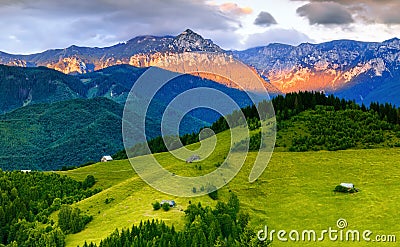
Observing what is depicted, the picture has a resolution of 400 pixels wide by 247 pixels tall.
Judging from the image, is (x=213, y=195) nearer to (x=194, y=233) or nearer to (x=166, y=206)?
(x=166, y=206)

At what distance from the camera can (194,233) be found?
92000 millimetres

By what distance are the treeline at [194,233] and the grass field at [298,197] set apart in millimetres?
4732

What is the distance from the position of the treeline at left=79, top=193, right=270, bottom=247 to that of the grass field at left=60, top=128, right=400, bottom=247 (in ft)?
15.5

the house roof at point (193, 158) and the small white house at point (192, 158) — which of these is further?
the house roof at point (193, 158)

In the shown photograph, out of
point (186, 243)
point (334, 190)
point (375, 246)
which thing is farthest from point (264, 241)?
point (334, 190)

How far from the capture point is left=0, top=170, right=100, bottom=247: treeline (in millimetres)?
115438

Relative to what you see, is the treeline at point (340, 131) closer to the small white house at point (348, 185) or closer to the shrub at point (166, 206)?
the small white house at point (348, 185)

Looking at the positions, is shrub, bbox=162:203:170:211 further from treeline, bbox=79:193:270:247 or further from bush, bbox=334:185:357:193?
bush, bbox=334:185:357:193

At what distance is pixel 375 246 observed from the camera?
8881 centimetres

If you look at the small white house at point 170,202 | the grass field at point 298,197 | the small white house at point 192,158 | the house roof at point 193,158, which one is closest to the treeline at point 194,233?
the grass field at point 298,197

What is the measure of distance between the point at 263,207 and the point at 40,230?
6159cm

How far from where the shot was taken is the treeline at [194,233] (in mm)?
88000

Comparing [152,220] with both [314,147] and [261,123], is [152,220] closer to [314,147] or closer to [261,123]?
[314,147]

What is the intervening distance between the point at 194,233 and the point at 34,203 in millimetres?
88121
